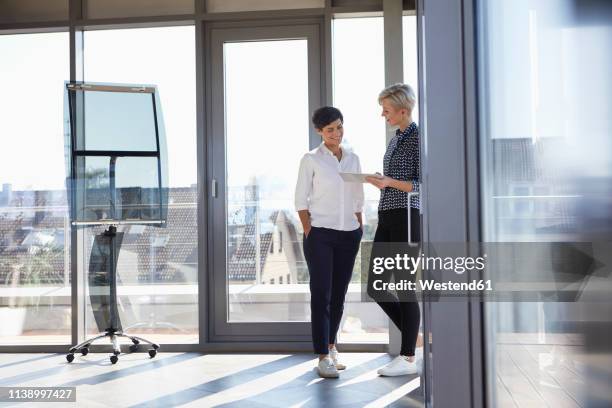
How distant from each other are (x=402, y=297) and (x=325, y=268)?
0.42 meters

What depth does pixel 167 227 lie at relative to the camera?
14.4 ft

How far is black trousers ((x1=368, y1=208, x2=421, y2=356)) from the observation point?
10.3 feet

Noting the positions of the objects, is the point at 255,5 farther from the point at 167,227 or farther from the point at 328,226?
the point at 328,226

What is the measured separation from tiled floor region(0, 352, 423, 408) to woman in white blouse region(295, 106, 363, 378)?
24cm

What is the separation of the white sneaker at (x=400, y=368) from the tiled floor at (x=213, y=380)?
44 mm

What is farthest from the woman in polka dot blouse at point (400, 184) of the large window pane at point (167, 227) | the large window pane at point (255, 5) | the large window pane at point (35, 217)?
the large window pane at point (35, 217)

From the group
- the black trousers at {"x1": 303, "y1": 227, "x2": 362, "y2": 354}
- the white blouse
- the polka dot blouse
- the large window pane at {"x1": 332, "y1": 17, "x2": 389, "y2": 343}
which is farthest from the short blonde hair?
the large window pane at {"x1": 332, "y1": 17, "x2": 389, "y2": 343}

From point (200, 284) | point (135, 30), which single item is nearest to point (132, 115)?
point (135, 30)

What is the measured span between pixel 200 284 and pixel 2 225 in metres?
1.43

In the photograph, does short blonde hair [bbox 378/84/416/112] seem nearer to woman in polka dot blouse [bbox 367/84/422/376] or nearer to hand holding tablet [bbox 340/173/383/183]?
woman in polka dot blouse [bbox 367/84/422/376]

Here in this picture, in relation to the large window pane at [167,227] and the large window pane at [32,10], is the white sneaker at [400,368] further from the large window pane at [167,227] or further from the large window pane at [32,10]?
the large window pane at [32,10]

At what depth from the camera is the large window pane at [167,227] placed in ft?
14.3

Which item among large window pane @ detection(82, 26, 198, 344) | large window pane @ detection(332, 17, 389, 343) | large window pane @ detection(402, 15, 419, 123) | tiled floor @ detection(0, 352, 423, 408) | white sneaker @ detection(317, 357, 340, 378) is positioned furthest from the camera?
large window pane @ detection(82, 26, 198, 344)

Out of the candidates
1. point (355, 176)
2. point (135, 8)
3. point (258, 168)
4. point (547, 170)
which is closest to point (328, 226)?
point (355, 176)
